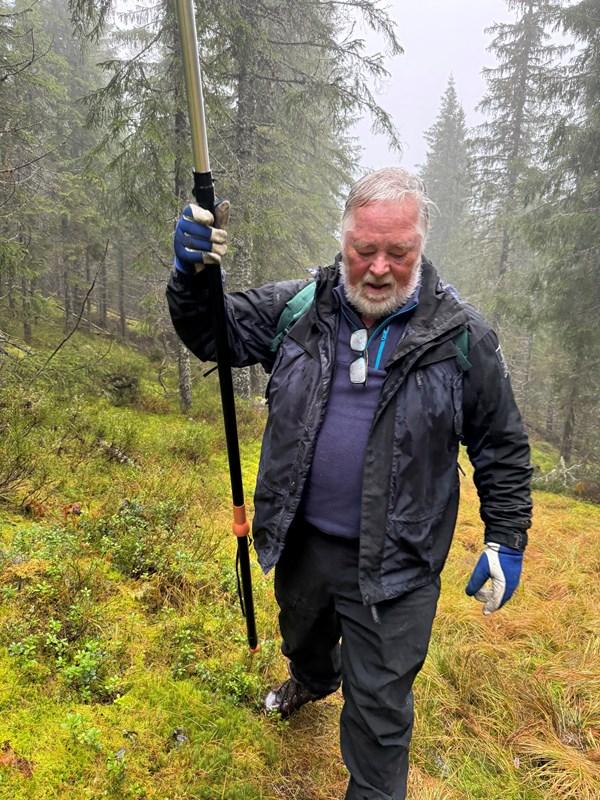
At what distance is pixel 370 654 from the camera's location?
2.19 metres

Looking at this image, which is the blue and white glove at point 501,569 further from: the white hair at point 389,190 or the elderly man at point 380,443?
the white hair at point 389,190

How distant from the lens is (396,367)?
2068mm

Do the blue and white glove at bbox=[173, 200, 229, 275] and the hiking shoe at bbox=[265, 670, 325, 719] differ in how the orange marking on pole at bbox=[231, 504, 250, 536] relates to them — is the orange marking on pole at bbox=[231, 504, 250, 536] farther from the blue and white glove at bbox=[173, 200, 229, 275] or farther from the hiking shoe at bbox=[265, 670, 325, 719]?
the blue and white glove at bbox=[173, 200, 229, 275]

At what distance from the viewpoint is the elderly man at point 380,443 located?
2061 millimetres

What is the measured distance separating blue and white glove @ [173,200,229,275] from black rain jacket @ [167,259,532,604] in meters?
0.18

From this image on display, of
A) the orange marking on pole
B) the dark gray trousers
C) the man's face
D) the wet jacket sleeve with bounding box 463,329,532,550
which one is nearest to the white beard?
the man's face

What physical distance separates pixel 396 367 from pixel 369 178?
3.11 feet

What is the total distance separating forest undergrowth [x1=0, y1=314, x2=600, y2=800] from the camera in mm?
2445

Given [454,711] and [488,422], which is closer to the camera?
[488,422]

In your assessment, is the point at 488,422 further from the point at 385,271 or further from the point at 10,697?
the point at 10,697

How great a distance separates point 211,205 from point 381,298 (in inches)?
35.3

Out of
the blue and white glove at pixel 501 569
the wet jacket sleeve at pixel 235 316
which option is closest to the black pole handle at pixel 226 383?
the wet jacket sleeve at pixel 235 316

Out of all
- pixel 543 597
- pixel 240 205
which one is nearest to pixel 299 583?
pixel 543 597

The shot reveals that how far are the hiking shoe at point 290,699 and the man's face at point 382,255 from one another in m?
2.47
